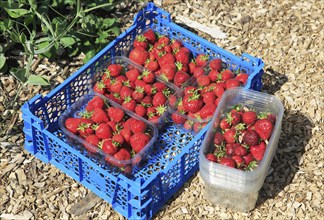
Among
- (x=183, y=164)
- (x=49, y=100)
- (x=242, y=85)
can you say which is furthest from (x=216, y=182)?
(x=49, y=100)

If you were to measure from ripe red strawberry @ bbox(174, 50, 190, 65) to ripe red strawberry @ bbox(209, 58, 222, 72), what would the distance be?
0.52 feet

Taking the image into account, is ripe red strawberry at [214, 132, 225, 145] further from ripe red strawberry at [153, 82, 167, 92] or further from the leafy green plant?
the leafy green plant

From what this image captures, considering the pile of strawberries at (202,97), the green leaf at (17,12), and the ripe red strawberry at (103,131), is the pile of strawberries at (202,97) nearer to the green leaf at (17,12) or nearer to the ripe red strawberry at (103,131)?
the ripe red strawberry at (103,131)

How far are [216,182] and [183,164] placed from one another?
27cm

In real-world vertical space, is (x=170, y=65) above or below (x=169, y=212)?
above

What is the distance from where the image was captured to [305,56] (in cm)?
424

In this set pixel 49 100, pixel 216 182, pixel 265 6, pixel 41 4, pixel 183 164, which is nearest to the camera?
pixel 216 182

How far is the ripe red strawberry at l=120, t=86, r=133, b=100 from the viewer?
3746 millimetres

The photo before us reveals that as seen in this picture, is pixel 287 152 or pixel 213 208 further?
pixel 287 152

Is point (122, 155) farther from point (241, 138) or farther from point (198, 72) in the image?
point (198, 72)

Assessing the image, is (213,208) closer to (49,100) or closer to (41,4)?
(49,100)

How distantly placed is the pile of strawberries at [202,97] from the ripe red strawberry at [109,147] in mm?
429

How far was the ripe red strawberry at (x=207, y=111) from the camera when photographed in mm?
3629

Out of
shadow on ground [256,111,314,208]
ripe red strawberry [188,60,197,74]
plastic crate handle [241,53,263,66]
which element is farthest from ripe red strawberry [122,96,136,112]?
shadow on ground [256,111,314,208]
